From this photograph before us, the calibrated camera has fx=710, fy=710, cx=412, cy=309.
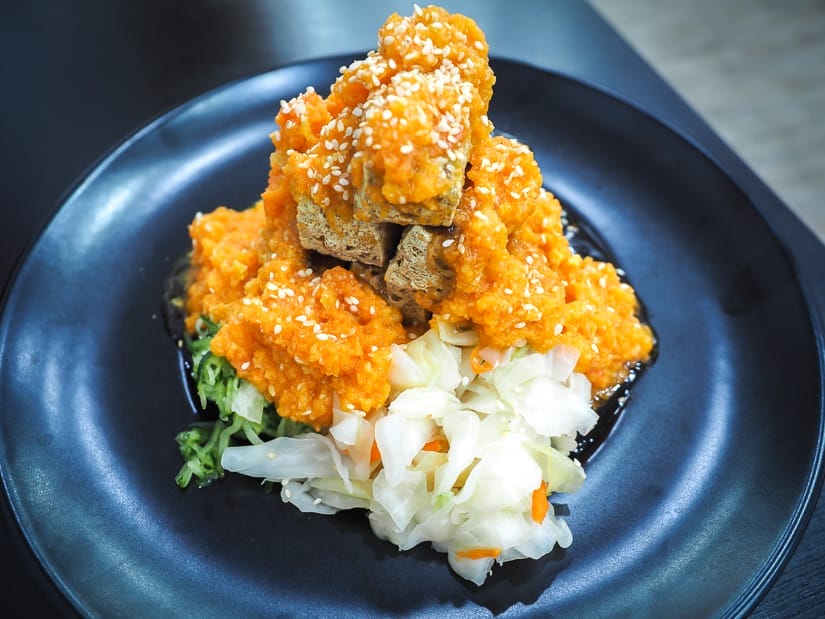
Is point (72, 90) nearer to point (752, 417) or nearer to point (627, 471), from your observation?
point (627, 471)

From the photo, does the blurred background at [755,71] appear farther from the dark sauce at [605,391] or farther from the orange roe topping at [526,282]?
the orange roe topping at [526,282]

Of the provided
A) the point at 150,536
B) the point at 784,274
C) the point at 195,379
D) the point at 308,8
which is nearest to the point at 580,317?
the point at 784,274

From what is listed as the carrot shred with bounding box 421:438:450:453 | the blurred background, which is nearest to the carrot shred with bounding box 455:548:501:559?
the carrot shred with bounding box 421:438:450:453

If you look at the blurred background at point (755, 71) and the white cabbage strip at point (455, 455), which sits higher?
the blurred background at point (755, 71)

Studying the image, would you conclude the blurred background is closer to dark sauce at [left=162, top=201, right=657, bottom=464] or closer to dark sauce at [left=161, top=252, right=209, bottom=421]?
dark sauce at [left=162, top=201, right=657, bottom=464]

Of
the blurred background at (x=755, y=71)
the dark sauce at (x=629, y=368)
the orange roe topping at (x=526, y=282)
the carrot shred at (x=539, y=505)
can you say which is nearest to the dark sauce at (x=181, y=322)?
the dark sauce at (x=629, y=368)

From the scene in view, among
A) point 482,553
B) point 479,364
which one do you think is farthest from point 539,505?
point 479,364
